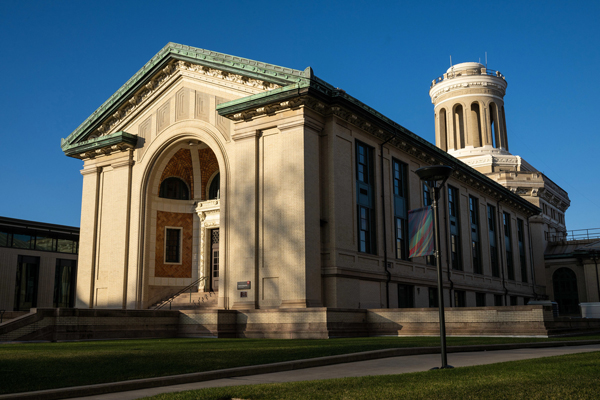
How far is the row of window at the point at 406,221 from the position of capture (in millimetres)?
28938

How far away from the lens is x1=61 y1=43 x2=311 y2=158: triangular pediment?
2717cm

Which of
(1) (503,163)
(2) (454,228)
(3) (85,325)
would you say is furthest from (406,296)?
(1) (503,163)

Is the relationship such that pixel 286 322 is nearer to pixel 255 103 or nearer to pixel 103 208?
pixel 255 103

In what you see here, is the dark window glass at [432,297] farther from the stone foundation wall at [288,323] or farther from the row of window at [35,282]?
the row of window at [35,282]

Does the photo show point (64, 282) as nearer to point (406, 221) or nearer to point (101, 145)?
point (101, 145)

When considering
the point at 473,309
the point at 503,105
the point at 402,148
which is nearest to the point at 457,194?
the point at 402,148

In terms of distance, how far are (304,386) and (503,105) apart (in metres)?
62.5

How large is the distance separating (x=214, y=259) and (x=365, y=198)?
1047 centimetres

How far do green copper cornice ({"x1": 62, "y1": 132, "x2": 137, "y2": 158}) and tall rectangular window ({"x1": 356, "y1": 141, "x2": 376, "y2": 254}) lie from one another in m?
13.4

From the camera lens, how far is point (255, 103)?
26.7 metres

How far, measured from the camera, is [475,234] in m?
41.9

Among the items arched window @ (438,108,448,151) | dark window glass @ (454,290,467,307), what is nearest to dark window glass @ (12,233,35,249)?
dark window glass @ (454,290,467,307)

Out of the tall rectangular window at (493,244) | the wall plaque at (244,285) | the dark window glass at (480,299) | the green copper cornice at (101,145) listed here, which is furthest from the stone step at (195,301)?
the tall rectangular window at (493,244)

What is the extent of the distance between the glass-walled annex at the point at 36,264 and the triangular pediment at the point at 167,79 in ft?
36.4
